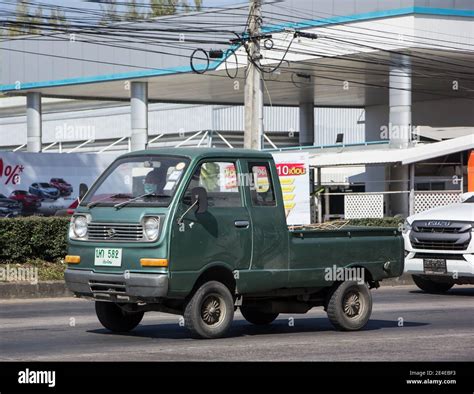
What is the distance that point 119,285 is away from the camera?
37.5 feet

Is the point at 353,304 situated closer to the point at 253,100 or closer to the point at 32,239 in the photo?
the point at 32,239

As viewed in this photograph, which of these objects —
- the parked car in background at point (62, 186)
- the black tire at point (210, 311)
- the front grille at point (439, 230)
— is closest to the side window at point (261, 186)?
the black tire at point (210, 311)

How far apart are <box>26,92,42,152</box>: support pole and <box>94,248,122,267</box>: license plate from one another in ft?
127

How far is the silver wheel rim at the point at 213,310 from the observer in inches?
460

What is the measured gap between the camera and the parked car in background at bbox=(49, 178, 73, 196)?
119ft

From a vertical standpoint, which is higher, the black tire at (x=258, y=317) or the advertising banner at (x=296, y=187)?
the advertising banner at (x=296, y=187)

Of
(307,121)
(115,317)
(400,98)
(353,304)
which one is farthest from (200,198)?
(307,121)

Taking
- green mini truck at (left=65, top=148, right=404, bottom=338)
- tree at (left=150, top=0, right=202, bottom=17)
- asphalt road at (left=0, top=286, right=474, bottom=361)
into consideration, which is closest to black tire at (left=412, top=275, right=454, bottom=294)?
asphalt road at (left=0, top=286, right=474, bottom=361)

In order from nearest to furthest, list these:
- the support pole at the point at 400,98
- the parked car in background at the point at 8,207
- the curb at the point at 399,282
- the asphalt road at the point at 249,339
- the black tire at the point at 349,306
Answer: the asphalt road at the point at 249,339
the black tire at the point at 349,306
the curb at the point at 399,282
the parked car in background at the point at 8,207
the support pole at the point at 400,98

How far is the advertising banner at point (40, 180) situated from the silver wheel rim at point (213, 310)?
24.3 meters

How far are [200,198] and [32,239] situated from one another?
962cm

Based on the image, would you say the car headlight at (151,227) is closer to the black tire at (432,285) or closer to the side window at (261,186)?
the side window at (261,186)
